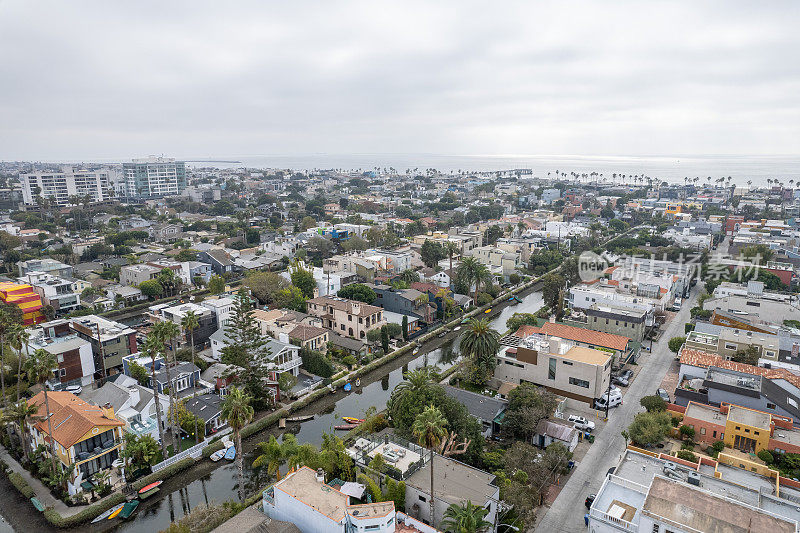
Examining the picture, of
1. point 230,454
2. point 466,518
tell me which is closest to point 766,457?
point 466,518

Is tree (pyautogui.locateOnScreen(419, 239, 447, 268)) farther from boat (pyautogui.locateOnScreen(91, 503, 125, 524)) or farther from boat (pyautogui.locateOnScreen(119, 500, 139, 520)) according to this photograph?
boat (pyautogui.locateOnScreen(91, 503, 125, 524))

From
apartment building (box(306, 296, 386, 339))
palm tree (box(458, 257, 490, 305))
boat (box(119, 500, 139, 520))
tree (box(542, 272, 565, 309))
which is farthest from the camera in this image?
palm tree (box(458, 257, 490, 305))

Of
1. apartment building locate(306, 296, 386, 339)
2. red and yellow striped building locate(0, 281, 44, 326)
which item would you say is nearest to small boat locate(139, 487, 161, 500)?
apartment building locate(306, 296, 386, 339)

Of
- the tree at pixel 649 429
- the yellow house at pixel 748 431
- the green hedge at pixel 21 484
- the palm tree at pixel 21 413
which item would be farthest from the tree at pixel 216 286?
the yellow house at pixel 748 431

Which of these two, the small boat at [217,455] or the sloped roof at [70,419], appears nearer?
the sloped roof at [70,419]

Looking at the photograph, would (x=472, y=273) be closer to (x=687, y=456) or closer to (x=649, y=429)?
(x=649, y=429)

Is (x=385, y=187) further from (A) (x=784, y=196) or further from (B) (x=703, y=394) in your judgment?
(B) (x=703, y=394)

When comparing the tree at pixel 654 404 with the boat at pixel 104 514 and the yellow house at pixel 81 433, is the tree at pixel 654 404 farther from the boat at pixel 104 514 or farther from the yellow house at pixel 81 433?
the yellow house at pixel 81 433
